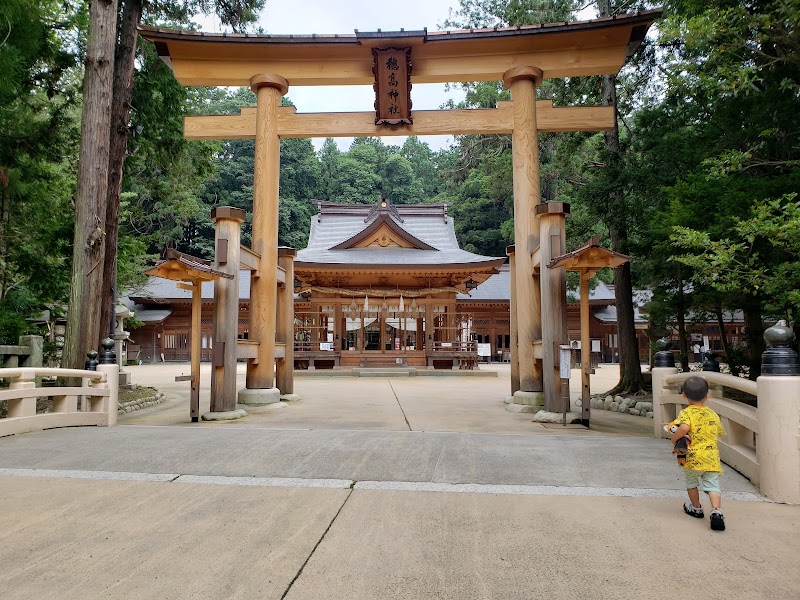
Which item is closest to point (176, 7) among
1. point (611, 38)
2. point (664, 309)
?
point (611, 38)

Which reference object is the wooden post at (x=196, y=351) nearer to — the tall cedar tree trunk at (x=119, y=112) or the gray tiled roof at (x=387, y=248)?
the tall cedar tree trunk at (x=119, y=112)

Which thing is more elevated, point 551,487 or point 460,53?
point 460,53

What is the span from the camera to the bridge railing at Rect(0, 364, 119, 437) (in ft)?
17.4

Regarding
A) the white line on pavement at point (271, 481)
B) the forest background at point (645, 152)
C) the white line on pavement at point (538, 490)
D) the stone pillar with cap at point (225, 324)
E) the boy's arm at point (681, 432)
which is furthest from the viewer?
the stone pillar with cap at point (225, 324)

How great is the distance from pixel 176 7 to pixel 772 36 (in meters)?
10.7

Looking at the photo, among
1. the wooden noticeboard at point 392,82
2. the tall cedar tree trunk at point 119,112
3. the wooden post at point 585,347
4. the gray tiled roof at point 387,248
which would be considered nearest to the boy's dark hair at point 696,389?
the wooden post at point 585,347

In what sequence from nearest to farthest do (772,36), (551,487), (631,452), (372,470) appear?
1. (551,487)
2. (372,470)
3. (631,452)
4. (772,36)

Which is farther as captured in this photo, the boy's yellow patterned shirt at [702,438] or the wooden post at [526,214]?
the wooden post at [526,214]

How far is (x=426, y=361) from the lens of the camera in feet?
64.2

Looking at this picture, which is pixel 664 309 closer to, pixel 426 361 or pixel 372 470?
pixel 372 470

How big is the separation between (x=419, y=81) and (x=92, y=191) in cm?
531

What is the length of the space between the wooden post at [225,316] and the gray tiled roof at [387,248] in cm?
1063

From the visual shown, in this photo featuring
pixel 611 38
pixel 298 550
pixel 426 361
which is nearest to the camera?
pixel 298 550

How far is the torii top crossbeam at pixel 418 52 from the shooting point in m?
8.04
